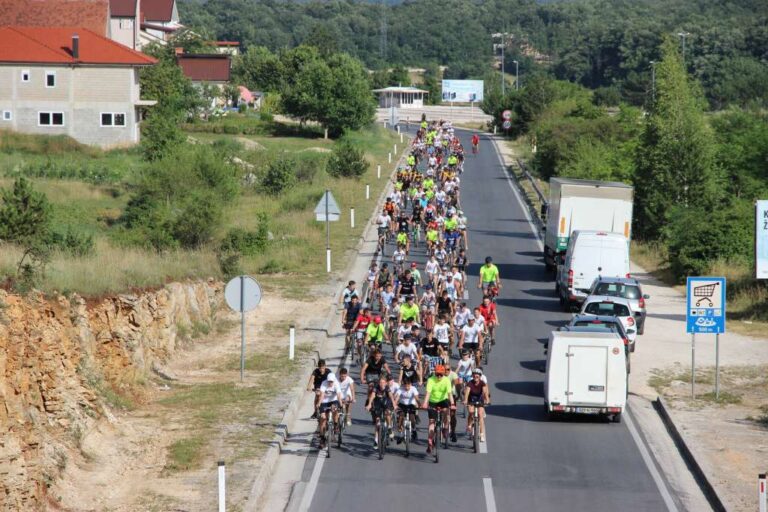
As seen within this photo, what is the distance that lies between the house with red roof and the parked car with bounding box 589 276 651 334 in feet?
167

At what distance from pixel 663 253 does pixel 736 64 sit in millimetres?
112030

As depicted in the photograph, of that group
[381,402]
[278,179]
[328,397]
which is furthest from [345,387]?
[278,179]

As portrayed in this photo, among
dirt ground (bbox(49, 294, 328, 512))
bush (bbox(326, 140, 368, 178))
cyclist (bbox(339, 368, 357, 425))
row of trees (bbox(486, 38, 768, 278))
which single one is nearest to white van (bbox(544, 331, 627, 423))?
cyclist (bbox(339, 368, 357, 425))

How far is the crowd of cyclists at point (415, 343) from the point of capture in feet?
67.7

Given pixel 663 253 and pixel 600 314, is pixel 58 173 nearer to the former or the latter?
pixel 663 253

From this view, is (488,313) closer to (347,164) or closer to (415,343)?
(415,343)

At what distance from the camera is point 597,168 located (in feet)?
198

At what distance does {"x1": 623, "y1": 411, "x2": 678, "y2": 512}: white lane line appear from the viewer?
1839cm

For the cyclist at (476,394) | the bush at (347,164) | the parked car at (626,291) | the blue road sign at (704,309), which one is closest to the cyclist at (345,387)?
the cyclist at (476,394)

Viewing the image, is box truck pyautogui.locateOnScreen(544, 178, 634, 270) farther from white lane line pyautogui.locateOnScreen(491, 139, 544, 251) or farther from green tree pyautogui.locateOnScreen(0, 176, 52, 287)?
green tree pyautogui.locateOnScreen(0, 176, 52, 287)

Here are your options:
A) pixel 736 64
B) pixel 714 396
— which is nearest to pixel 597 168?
pixel 714 396

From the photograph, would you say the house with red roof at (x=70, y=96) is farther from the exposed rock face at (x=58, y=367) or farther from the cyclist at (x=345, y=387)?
the cyclist at (x=345, y=387)

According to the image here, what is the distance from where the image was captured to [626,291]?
1257 inches

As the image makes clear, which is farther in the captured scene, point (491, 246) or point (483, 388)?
point (491, 246)
